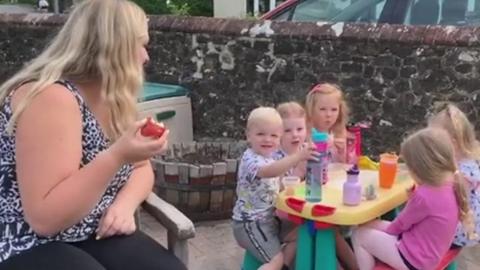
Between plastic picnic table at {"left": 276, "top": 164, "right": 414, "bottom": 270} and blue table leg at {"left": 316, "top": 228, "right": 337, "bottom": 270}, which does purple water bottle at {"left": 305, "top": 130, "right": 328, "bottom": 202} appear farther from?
blue table leg at {"left": 316, "top": 228, "right": 337, "bottom": 270}

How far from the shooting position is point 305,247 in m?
3.45

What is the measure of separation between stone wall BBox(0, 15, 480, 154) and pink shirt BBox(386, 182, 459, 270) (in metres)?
2.41

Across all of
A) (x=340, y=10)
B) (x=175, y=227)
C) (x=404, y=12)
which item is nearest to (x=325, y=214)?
(x=175, y=227)

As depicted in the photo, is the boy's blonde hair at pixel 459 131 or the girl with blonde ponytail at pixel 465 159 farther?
the boy's blonde hair at pixel 459 131

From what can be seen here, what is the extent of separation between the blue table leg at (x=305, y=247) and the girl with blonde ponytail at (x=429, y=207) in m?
0.37

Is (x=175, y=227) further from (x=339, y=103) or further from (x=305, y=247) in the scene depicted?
(x=339, y=103)

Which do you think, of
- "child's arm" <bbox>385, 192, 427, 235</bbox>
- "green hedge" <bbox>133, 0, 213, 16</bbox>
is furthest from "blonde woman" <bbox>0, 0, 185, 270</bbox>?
"green hedge" <bbox>133, 0, 213, 16</bbox>

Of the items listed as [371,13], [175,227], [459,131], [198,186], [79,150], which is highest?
[371,13]

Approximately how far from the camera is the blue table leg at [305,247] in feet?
11.3

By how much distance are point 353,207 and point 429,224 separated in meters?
0.35

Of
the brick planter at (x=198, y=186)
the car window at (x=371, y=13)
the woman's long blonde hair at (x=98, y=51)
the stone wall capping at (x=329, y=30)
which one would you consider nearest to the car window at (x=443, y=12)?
the car window at (x=371, y=13)

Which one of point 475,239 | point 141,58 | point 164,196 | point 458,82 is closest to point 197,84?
point 164,196

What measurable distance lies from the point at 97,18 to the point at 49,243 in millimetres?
729

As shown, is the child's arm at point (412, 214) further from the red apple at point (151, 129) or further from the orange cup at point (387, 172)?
the red apple at point (151, 129)
